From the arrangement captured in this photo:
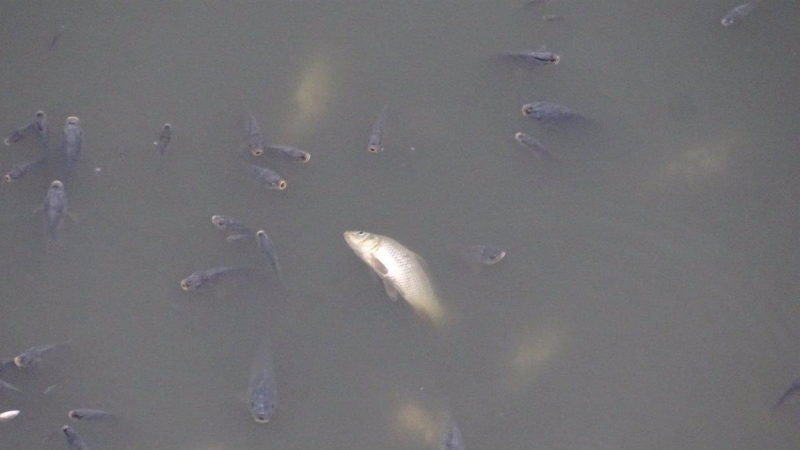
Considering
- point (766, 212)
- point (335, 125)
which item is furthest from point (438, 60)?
point (766, 212)

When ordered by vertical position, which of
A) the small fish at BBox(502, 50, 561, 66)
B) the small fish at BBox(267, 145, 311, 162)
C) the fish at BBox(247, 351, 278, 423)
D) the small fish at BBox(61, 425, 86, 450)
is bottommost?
the small fish at BBox(61, 425, 86, 450)

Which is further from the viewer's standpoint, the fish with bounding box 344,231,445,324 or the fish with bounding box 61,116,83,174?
the fish with bounding box 61,116,83,174

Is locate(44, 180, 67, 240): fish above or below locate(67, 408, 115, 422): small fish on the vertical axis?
above

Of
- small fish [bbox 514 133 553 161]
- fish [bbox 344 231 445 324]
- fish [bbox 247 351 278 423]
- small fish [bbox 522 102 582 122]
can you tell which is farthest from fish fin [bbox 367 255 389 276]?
small fish [bbox 522 102 582 122]

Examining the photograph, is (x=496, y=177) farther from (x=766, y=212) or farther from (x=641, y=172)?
(x=766, y=212)

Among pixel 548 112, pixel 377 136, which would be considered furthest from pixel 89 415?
pixel 548 112

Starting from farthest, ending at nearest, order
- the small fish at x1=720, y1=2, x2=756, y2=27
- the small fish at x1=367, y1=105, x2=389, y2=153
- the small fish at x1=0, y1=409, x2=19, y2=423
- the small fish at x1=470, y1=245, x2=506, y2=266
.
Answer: the small fish at x1=720, y1=2, x2=756, y2=27 < the small fish at x1=367, y1=105, x2=389, y2=153 < the small fish at x1=470, y1=245, x2=506, y2=266 < the small fish at x1=0, y1=409, x2=19, y2=423

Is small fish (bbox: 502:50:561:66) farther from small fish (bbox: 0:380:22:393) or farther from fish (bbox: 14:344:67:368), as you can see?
small fish (bbox: 0:380:22:393)

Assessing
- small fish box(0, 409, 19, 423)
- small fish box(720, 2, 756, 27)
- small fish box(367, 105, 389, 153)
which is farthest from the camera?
small fish box(720, 2, 756, 27)
